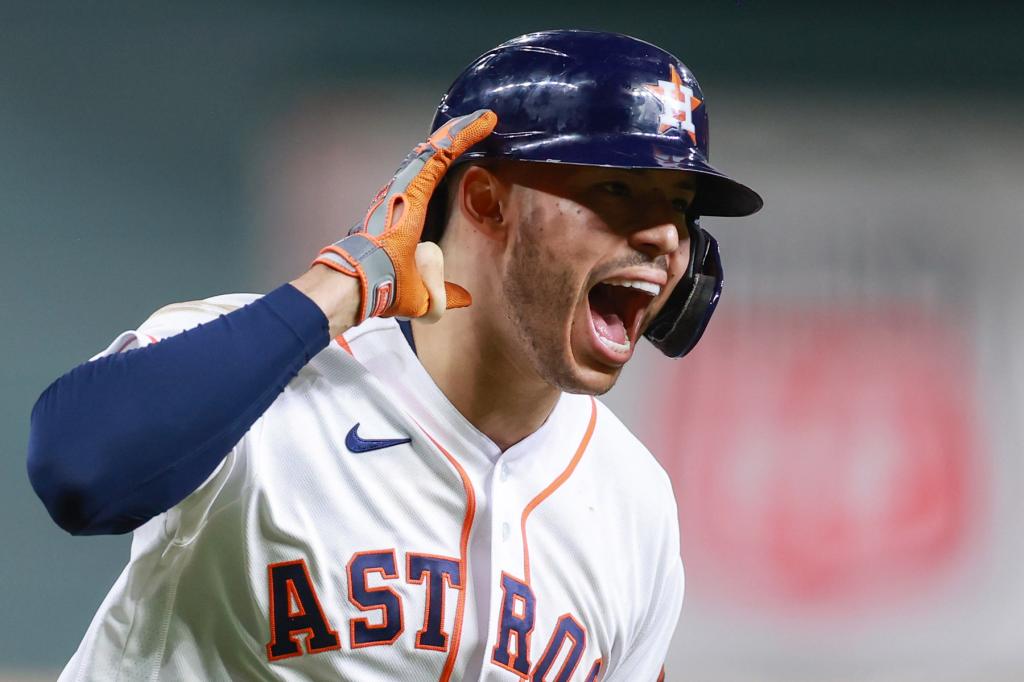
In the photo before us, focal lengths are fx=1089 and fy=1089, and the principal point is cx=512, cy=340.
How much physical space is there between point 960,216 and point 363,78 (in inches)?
63.3

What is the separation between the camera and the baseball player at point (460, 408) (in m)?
1.14

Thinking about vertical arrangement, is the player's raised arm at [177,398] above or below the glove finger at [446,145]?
below

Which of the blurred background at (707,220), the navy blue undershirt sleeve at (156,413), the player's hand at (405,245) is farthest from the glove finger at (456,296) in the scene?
the blurred background at (707,220)

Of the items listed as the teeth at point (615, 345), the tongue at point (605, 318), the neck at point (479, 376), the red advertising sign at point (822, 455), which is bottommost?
the red advertising sign at point (822, 455)

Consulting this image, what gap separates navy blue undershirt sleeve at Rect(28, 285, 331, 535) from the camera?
883 mm

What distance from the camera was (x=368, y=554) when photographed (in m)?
1.18

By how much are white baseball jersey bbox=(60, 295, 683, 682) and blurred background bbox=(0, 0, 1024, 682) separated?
1473 millimetres

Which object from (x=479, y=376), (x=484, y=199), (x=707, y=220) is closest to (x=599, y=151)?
(x=484, y=199)

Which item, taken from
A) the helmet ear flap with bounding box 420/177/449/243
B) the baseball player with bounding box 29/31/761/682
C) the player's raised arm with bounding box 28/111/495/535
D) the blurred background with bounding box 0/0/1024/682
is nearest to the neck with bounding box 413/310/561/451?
the baseball player with bounding box 29/31/761/682

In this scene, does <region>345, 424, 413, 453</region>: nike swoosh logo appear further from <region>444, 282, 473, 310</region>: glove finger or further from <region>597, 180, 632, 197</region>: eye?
<region>597, 180, 632, 197</region>: eye

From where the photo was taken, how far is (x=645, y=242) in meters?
1.18

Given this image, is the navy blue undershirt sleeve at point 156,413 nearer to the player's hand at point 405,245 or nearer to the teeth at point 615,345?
the player's hand at point 405,245

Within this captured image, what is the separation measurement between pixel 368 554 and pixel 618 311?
0.41 meters

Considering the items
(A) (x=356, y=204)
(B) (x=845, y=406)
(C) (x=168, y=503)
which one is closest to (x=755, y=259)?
(B) (x=845, y=406)
